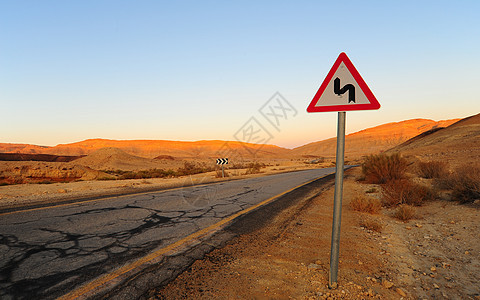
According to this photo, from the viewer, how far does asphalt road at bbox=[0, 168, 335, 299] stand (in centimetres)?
293

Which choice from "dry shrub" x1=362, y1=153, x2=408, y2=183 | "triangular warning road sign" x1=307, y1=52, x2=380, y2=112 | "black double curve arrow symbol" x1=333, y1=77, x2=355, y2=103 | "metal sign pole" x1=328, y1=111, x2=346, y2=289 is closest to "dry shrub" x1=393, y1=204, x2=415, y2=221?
"metal sign pole" x1=328, y1=111, x2=346, y2=289

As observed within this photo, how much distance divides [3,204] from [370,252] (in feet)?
31.0

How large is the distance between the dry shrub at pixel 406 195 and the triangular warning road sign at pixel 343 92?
5863 mm

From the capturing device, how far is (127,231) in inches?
189

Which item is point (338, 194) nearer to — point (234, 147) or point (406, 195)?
point (406, 195)

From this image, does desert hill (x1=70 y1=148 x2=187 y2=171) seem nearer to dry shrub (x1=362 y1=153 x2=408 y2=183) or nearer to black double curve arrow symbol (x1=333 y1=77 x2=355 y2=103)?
dry shrub (x1=362 y1=153 x2=408 y2=183)

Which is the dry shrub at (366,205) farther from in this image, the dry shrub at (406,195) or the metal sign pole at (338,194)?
the metal sign pole at (338,194)

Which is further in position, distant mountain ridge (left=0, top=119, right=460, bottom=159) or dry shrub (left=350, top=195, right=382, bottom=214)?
distant mountain ridge (left=0, top=119, right=460, bottom=159)

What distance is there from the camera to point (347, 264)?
345 centimetres

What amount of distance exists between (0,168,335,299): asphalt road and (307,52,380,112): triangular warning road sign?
331 cm

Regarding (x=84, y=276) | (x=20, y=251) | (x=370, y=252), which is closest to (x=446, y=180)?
(x=370, y=252)

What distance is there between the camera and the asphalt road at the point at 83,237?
293 centimetres

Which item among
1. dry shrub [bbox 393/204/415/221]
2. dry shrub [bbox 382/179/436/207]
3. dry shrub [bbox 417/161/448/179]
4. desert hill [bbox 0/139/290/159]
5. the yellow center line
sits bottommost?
the yellow center line

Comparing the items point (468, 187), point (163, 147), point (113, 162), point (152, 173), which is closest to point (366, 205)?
point (468, 187)
